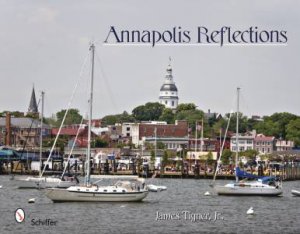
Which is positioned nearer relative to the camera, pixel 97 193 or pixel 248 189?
pixel 97 193

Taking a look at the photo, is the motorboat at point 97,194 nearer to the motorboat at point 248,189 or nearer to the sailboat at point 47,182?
the sailboat at point 47,182

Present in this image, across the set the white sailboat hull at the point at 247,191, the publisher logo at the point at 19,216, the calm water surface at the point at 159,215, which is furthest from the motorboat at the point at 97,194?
the white sailboat hull at the point at 247,191

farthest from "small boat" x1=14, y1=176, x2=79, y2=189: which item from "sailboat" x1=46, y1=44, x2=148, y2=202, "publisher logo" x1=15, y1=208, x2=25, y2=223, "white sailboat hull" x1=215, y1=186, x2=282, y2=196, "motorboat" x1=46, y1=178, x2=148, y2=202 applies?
"publisher logo" x1=15, y1=208, x2=25, y2=223

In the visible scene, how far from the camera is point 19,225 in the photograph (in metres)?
64.9

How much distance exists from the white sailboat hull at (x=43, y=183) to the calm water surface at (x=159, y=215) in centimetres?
147

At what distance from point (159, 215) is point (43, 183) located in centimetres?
2803

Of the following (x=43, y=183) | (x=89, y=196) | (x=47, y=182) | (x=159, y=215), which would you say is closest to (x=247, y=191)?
(x=47, y=182)

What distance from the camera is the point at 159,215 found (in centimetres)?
7362

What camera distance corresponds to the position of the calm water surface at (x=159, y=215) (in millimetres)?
65000

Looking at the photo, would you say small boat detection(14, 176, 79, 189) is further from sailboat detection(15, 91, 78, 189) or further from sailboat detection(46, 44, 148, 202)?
sailboat detection(46, 44, 148, 202)

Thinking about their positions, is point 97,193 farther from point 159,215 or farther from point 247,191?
point 247,191

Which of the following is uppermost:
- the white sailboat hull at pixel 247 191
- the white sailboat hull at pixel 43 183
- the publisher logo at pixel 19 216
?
the white sailboat hull at pixel 43 183

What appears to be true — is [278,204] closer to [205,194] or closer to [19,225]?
[205,194]

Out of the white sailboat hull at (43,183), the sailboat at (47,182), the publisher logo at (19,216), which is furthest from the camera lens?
the sailboat at (47,182)
